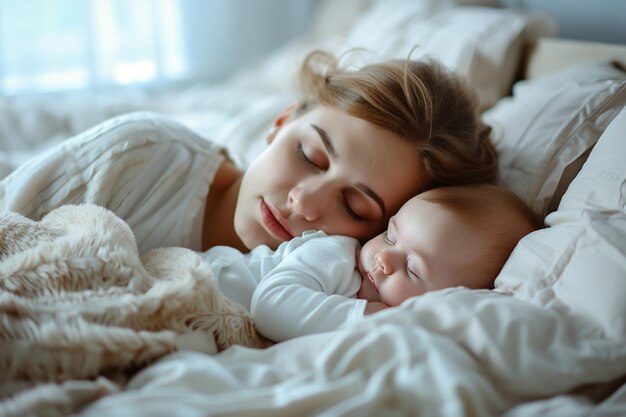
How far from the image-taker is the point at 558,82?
1380mm

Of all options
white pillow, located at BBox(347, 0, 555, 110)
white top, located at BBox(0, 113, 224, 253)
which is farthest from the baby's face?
white pillow, located at BBox(347, 0, 555, 110)

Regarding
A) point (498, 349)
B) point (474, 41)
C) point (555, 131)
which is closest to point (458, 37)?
point (474, 41)

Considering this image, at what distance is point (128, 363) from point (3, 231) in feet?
1.08

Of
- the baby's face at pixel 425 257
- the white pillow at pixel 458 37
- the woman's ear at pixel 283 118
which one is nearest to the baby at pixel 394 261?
the baby's face at pixel 425 257

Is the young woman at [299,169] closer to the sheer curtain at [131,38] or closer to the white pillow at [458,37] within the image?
the white pillow at [458,37]

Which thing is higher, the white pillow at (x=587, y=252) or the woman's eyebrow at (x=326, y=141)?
the woman's eyebrow at (x=326, y=141)

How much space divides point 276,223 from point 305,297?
0.83 feet

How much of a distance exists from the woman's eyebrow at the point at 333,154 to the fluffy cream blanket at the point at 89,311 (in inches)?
12.8

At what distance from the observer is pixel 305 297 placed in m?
0.90

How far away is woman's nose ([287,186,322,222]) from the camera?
1.06m

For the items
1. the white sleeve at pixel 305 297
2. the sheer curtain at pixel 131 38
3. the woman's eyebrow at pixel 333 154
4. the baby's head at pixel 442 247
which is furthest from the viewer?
the sheer curtain at pixel 131 38

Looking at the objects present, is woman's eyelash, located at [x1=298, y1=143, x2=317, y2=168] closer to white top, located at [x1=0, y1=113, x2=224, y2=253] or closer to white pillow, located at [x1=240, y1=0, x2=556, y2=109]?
white top, located at [x1=0, y1=113, x2=224, y2=253]

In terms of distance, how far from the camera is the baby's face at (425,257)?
3.23ft

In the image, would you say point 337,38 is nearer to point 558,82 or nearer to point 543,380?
point 558,82
